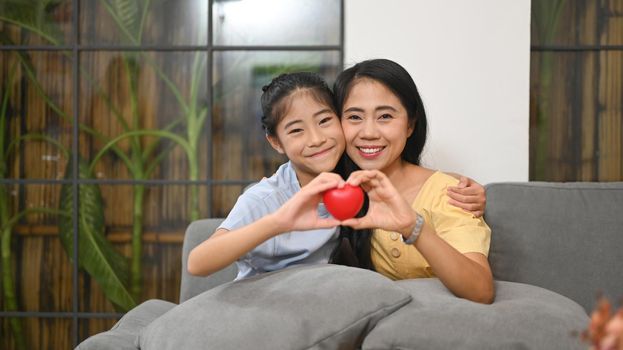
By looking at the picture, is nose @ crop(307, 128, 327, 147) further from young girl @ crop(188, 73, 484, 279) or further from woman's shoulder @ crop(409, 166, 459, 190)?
woman's shoulder @ crop(409, 166, 459, 190)

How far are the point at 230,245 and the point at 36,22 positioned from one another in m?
1.61

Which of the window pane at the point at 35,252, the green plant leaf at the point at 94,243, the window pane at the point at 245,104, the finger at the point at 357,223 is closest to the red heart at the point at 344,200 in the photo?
the finger at the point at 357,223

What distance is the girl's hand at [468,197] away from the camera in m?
1.78

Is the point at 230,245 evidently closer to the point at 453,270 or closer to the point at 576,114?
the point at 453,270

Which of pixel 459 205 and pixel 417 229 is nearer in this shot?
pixel 417 229

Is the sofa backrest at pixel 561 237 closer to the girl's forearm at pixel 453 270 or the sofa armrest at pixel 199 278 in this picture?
the girl's forearm at pixel 453 270

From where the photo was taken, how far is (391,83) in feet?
5.93

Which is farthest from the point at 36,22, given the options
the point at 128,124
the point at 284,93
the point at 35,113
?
the point at 284,93

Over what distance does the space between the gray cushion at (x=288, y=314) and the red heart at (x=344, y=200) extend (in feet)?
0.48

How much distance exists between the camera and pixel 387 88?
181cm

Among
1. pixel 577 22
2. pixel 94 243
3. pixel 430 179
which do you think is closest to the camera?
pixel 430 179

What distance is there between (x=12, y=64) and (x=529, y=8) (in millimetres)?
1913

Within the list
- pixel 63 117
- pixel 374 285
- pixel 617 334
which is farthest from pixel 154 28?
pixel 617 334

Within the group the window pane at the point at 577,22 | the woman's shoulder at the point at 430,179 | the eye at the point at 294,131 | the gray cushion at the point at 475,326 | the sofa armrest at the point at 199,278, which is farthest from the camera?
the window pane at the point at 577,22
